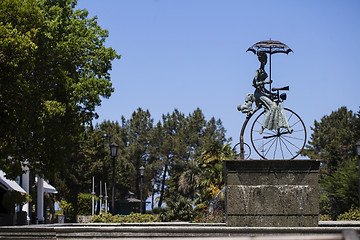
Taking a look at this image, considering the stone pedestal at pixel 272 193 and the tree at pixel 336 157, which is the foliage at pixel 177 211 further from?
the stone pedestal at pixel 272 193

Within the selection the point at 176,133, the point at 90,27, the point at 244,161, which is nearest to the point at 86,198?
the point at 176,133

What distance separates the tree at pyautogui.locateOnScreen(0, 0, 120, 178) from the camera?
1920 cm

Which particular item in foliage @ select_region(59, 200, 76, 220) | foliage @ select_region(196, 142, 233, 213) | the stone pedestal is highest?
foliage @ select_region(196, 142, 233, 213)

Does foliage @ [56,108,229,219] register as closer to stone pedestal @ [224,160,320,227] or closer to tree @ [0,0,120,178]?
tree @ [0,0,120,178]

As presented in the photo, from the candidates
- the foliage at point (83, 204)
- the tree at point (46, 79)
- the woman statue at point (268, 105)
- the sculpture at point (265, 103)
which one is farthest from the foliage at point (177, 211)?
the foliage at point (83, 204)

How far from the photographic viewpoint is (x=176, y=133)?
7994cm

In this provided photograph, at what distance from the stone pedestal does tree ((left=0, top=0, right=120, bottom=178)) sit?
894cm

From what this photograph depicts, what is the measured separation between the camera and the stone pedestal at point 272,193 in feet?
47.0

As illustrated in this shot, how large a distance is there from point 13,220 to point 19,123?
349 inches

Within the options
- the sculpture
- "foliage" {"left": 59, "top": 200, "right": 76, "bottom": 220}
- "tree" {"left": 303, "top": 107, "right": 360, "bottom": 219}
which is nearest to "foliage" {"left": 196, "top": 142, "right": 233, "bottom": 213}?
"tree" {"left": 303, "top": 107, "right": 360, "bottom": 219}

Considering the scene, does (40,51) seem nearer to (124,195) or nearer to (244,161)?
(244,161)

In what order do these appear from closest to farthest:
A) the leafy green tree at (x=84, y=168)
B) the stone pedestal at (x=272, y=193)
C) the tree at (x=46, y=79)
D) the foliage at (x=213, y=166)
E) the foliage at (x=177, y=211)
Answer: the stone pedestal at (x=272, y=193) < the tree at (x=46, y=79) < the foliage at (x=177, y=211) < the foliage at (x=213, y=166) < the leafy green tree at (x=84, y=168)

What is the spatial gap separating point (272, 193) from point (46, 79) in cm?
1260

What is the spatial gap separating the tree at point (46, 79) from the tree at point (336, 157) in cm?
1114
